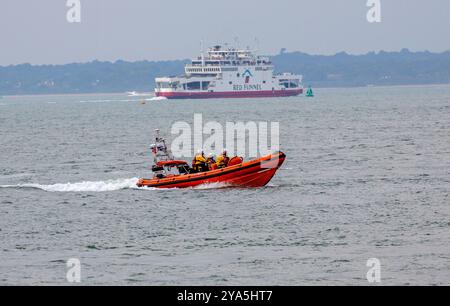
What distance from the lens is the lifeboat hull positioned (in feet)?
129

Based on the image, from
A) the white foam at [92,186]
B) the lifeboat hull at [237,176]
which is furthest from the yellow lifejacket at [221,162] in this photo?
the white foam at [92,186]

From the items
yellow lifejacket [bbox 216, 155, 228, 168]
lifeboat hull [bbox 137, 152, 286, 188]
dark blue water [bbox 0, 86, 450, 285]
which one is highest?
yellow lifejacket [bbox 216, 155, 228, 168]

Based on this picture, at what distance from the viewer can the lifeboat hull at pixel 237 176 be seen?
39281 millimetres

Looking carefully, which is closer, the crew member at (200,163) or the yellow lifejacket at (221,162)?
the yellow lifejacket at (221,162)

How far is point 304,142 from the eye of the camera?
71.6m

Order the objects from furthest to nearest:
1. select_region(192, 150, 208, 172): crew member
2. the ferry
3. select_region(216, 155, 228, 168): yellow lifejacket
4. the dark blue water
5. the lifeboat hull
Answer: the ferry, select_region(192, 150, 208, 172): crew member, select_region(216, 155, 228, 168): yellow lifejacket, the lifeboat hull, the dark blue water

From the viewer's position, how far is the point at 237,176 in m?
39.4

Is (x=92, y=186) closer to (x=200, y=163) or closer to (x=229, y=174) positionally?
(x=200, y=163)

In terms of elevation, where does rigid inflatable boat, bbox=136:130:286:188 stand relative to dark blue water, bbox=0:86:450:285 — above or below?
above

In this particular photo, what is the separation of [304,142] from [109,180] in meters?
29.0

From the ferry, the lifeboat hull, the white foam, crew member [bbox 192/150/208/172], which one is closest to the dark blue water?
the white foam

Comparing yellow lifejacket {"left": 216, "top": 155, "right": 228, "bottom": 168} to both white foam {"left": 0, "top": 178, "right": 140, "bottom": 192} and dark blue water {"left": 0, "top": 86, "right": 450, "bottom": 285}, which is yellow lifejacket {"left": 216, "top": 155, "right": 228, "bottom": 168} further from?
white foam {"left": 0, "top": 178, "right": 140, "bottom": 192}

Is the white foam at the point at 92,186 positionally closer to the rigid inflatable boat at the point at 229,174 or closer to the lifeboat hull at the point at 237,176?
the rigid inflatable boat at the point at 229,174
